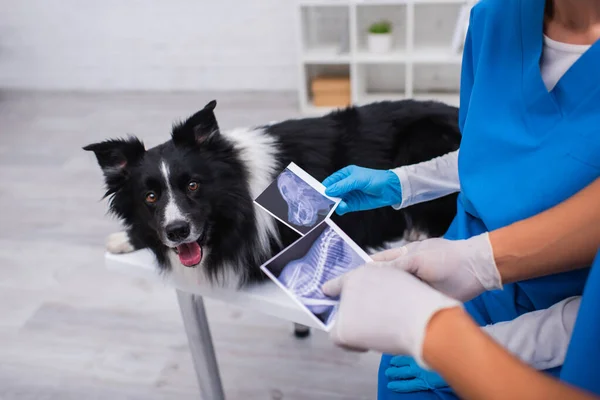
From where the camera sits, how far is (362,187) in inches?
44.1

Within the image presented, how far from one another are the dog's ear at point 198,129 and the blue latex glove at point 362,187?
0.35m

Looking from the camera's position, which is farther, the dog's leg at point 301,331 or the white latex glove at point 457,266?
the dog's leg at point 301,331

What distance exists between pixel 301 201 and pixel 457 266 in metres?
0.34

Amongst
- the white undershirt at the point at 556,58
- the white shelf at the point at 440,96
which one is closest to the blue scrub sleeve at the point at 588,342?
the white undershirt at the point at 556,58

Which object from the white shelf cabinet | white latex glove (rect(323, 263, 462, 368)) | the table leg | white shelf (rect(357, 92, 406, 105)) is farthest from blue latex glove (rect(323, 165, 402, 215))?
white shelf (rect(357, 92, 406, 105))

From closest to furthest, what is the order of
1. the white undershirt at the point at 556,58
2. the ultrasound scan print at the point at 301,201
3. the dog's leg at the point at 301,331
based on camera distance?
the white undershirt at the point at 556,58 < the ultrasound scan print at the point at 301,201 < the dog's leg at the point at 301,331

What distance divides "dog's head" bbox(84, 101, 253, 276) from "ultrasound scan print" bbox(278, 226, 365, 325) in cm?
33

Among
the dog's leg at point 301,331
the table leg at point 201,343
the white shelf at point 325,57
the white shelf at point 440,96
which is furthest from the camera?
the white shelf at point 440,96

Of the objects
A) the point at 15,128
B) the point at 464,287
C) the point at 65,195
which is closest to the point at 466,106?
the point at 464,287

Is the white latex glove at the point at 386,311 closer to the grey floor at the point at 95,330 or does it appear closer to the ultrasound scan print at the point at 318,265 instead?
the ultrasound scan print at the point at 318,265

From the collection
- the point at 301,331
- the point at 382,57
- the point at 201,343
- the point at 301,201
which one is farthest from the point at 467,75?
the point at 382,57

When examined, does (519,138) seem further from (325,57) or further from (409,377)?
(325,57)

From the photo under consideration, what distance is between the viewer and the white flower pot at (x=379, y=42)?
10.1ft

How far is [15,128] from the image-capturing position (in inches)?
135
